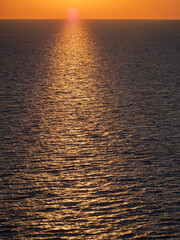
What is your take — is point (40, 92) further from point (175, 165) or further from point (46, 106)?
point (175, 165)

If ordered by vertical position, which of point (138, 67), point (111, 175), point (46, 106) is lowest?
point (111, 175)

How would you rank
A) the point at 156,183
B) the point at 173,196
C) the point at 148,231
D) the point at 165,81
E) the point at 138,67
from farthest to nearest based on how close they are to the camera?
the point at 138,67 < the point at 165,81 < the point at 156,183 < the point at 173,196 < the point at 148,231

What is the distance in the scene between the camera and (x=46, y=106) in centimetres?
1516

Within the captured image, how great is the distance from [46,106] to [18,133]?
3.78m

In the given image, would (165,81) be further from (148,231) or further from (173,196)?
(148,231)

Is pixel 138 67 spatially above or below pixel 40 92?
above

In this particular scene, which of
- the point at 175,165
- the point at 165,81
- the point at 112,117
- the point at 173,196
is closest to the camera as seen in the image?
the point at 173,196

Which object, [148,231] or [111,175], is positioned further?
[111,175]

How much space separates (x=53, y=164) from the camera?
916 centimetres

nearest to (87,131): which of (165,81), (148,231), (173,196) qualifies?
(173,196)

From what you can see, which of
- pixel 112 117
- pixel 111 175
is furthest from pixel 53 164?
pixel 112 117

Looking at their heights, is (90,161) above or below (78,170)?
above

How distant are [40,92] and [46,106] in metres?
2.91

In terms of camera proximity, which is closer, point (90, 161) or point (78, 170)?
point (78, 170)
